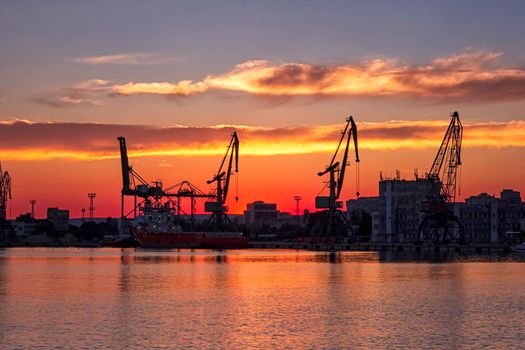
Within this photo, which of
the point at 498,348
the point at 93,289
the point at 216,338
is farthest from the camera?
the point at 93,289

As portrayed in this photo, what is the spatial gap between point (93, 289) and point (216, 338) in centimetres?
3301

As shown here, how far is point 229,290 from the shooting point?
74.3 m

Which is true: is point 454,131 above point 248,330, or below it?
above

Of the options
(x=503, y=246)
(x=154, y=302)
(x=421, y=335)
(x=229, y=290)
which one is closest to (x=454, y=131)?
(x=503, y=246)

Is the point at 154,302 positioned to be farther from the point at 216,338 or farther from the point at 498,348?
the point at 498,348

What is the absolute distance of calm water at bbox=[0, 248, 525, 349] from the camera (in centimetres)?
4300

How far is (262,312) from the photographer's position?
5569 centimetres

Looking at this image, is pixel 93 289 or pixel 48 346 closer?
pixel 48 346

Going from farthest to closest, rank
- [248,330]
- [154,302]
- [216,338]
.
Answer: [154,302] → [248,330] → [216,338]

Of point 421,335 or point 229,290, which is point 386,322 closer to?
point 421,335

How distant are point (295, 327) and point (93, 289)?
3126 centimetres

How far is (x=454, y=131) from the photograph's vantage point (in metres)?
195

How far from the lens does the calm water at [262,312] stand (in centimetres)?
4300

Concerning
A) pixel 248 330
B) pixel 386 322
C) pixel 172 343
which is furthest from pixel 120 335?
pixel 386 322
